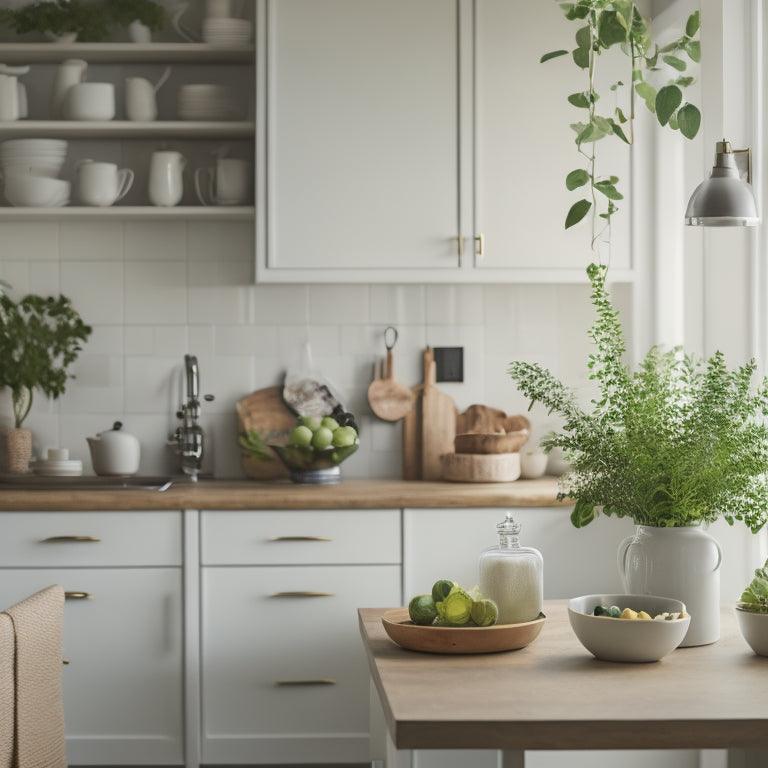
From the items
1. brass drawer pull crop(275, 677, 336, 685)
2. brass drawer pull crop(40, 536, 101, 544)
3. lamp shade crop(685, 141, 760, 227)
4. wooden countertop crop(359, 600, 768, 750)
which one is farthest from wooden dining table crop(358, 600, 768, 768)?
brass drawer pull crop(40, 536, 101, 544)

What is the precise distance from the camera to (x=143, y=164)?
3768mm

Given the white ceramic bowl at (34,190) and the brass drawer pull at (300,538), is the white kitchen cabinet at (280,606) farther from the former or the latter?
the white ceramic bowl at (34,190)

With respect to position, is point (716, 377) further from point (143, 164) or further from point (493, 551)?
point (143, 164)

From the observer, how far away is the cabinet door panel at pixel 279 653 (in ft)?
10.5

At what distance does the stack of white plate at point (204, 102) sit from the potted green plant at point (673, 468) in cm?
209

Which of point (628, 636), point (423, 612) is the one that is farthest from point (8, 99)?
point (628, 636)

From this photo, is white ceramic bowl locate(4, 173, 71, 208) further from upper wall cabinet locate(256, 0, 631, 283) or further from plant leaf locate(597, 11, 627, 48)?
plant leaf locate(597, 11, 627, 48)

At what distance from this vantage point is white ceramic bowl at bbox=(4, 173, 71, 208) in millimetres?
3541

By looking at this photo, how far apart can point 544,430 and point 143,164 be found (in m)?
1.70

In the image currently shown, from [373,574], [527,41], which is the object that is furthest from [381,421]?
[527,41]

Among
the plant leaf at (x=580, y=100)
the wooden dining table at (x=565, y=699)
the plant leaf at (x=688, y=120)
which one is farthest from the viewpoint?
the plant leaf at (x=580, y=100)

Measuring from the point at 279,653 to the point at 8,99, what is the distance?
6.56 ft

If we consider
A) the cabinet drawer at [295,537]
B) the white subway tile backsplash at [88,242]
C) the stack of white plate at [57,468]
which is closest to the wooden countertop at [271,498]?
the cabinet drawer at [295,537]

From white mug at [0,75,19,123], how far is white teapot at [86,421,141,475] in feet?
3.58
